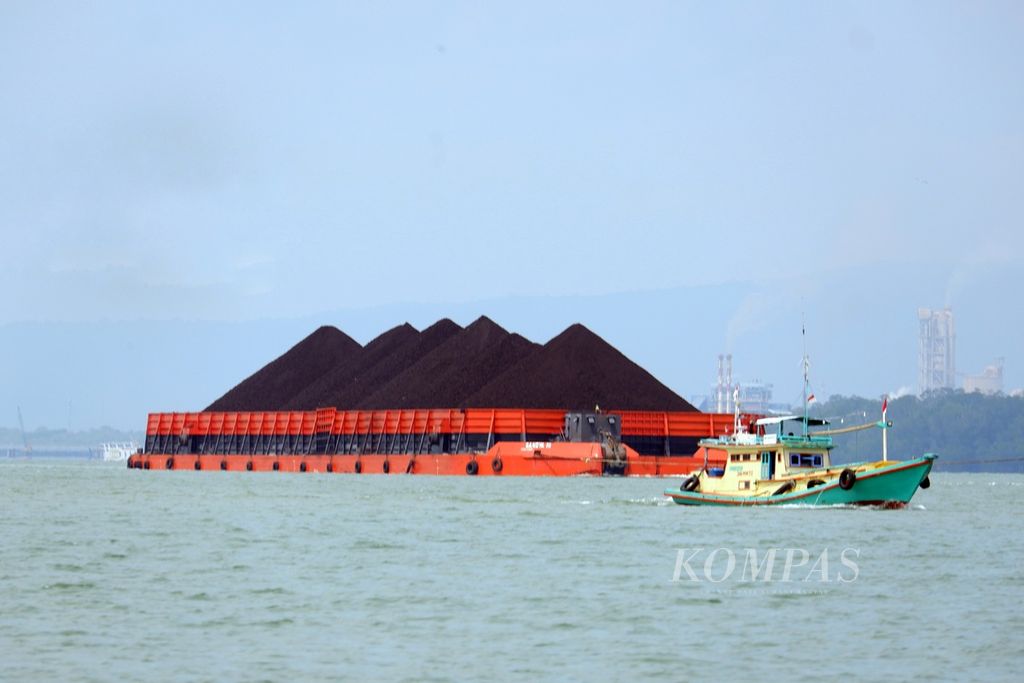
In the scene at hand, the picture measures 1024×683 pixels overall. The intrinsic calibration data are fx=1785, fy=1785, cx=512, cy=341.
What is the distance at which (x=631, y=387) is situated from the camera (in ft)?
483

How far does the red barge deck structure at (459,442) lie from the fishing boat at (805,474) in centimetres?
4101

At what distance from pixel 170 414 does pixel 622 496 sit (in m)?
108

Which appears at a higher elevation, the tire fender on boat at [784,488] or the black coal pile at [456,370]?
the black coal pile at [456,370]

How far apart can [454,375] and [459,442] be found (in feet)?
68.7

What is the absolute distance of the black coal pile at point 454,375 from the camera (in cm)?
14575

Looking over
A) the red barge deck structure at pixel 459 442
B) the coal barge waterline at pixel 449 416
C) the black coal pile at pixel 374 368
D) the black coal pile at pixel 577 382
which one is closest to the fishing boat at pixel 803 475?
the red barge deck structure at pixel 459 442

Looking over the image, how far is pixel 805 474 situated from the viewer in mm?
60312

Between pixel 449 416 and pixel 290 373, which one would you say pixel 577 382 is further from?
pixel 290 373

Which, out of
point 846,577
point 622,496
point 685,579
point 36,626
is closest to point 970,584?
point 846,577

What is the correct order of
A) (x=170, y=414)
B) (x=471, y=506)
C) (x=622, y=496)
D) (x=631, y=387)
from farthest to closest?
1. (x=170, y=414)
2. (x=631, y=387)
3. (x=622, y=496)
4. (x=471, y=506)

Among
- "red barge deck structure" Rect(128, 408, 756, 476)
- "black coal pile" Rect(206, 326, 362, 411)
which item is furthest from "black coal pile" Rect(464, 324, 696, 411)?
"black coal pile" Rect(206, 326, 362, 411)

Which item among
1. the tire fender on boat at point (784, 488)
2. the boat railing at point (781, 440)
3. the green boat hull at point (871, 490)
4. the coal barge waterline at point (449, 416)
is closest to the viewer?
the green boat hull at point (871, 490)

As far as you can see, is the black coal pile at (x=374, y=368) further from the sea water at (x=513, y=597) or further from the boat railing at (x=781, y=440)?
the sea water at (x=513, y=597)

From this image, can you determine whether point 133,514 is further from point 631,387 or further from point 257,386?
point 257,386
